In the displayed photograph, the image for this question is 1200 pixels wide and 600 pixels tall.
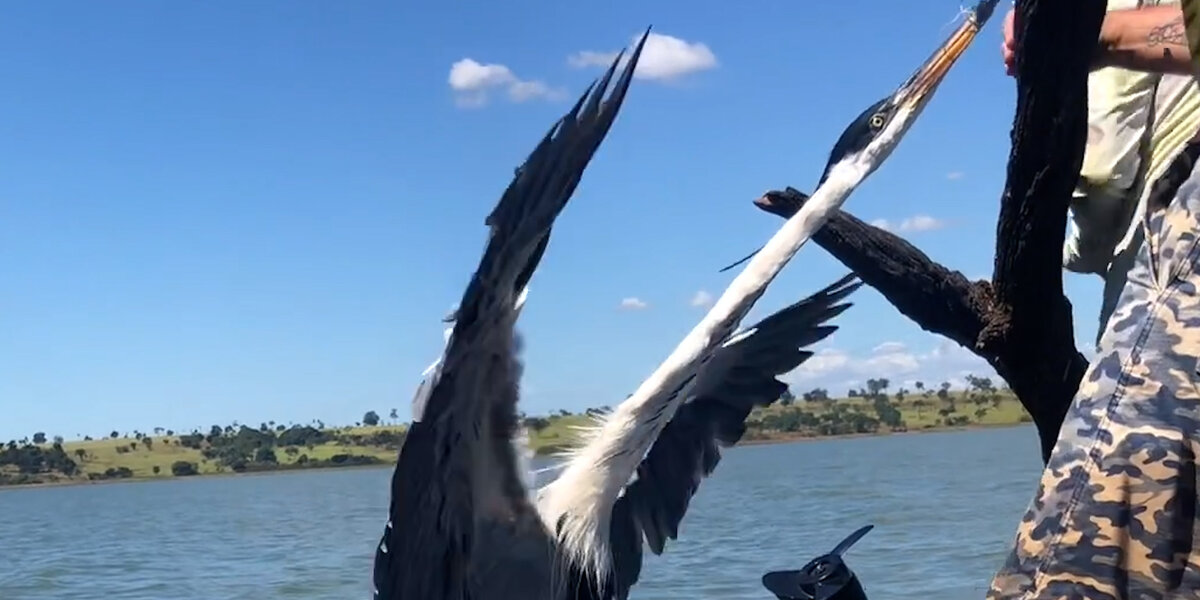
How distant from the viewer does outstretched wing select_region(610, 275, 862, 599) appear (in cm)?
479

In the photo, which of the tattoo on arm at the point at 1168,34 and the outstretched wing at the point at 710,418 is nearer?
the tattoo on arm at the point at 1168,34

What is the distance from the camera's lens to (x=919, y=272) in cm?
360

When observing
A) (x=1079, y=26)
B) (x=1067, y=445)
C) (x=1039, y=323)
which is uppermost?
(x=1079, y=26)

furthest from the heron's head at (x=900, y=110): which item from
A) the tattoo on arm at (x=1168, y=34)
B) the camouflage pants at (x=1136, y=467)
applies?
the camouflage pants at (x=1136, y=467)

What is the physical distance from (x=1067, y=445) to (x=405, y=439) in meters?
1.80

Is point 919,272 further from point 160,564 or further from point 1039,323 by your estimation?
point 160,564

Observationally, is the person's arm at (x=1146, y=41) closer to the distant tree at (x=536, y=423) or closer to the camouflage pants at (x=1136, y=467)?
the camouflage pants at (x=1136, y=467)

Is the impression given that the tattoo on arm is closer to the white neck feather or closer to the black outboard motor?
the white neck feather

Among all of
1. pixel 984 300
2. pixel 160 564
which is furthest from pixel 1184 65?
pixel 160 564

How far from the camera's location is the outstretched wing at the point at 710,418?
4793mm

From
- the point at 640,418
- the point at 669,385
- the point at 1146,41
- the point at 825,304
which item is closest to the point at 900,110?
the point at 1146,41

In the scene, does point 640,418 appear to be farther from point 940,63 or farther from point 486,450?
point 940,63

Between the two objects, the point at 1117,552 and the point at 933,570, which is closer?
the point at 1117,552

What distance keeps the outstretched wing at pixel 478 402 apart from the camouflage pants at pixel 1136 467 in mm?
1321
